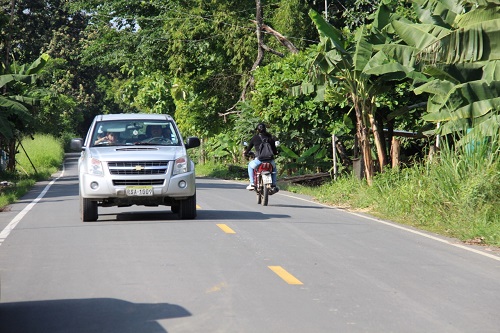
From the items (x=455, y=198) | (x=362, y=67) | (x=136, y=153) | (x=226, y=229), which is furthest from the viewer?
(x=362, y=67)

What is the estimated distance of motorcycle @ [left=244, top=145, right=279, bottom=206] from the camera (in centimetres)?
2034

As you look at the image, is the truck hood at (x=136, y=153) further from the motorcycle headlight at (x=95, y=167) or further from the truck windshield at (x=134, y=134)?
the truck windshield at (x=134, y=134)

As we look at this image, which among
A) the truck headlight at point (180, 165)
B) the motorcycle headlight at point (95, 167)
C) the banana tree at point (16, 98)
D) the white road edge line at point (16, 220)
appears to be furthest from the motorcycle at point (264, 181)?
the banana tree at point (16, 98)

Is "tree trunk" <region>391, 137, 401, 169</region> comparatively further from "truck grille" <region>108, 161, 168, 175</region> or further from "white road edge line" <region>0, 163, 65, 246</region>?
"truck grille" <region>108, 161, 168, 175</region>

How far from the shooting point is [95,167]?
51.5ft

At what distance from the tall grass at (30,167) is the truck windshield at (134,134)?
4635 millimetres

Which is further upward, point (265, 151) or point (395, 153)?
point (265, 151)

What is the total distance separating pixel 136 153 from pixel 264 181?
16.6ft

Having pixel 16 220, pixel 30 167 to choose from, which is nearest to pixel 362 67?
pixel 16 220

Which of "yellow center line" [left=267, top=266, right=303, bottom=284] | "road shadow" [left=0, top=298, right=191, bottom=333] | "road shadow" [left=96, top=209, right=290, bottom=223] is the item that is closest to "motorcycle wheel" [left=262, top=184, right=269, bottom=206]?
"road shadow" [left=96, top=209, right=290, bottom=223]

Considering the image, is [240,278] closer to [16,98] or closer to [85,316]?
[85,316]

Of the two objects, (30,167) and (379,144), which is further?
(30,167)

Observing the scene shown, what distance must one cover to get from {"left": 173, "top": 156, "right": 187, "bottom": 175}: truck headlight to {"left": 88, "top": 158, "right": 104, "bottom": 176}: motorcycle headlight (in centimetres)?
123

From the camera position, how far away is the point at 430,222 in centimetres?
1638
